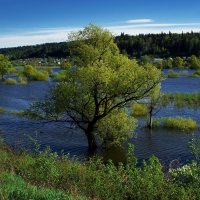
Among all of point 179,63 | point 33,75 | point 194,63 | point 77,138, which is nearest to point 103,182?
point 77,138

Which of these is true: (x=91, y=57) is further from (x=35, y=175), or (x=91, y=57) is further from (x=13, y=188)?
(x=13, y=188)

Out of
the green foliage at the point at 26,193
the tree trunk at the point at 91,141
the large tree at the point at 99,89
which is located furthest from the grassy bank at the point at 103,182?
the tree trunk at the point at 91,141

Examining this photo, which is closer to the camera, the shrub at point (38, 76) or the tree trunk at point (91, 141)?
the tree trunk at point (91, 141)

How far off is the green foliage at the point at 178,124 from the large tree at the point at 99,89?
10.7m

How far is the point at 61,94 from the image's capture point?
147ft

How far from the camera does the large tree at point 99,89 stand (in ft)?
144

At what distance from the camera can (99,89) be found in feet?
145

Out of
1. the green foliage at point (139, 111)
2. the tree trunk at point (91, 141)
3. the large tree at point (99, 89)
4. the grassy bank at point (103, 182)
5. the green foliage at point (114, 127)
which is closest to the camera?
the grassy bank at point (103, 182)

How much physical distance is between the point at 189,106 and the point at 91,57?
32.4m

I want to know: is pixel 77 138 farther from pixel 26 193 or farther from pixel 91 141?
pixel 26 193

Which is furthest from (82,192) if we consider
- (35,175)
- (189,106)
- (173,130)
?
(189,106)

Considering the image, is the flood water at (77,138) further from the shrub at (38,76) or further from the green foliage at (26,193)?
the shrub at (38,76)

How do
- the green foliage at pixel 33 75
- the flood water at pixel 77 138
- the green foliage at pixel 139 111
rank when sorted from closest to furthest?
the flood water at pixel 77 138
the green foliage at pixel 139 111
the green foliage at pixel 33 75

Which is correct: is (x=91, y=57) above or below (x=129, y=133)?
above
